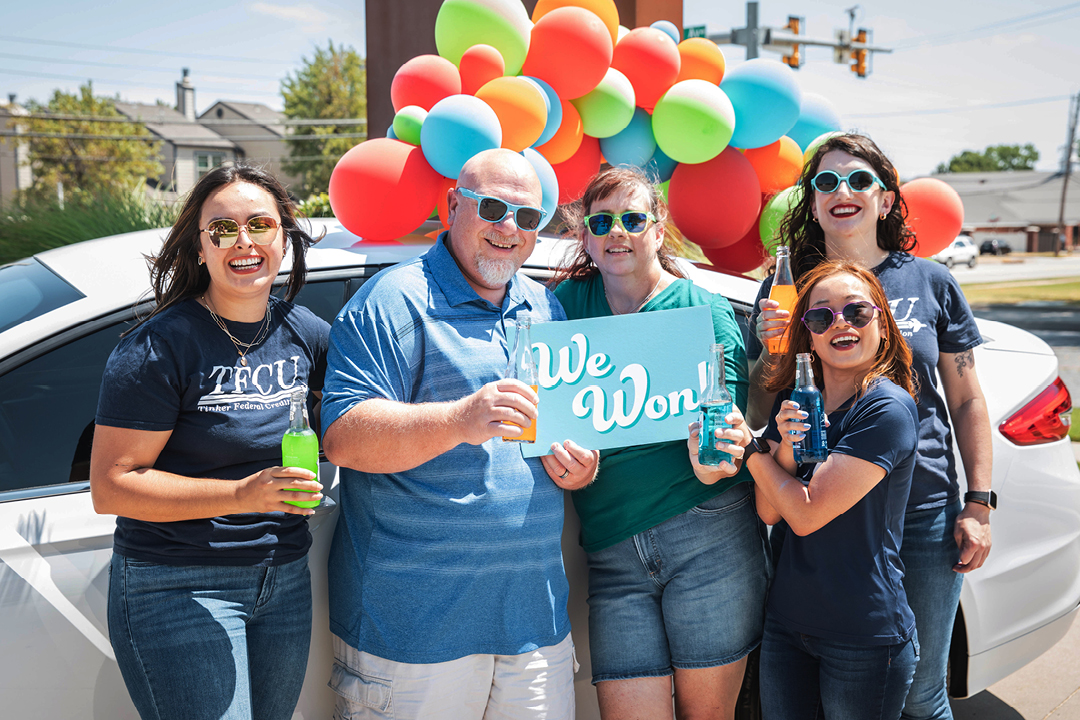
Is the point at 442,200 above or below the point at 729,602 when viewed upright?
above

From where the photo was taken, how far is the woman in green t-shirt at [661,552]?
7.03ft

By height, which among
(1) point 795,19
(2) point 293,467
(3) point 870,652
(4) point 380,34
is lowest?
(3) point 870,652

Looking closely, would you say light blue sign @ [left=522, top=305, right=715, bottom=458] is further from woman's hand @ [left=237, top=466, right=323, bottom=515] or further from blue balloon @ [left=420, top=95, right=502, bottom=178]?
blue balloon @ [left=420, top=95, right=502, bottom=178]

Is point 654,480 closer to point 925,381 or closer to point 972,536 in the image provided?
point 925,381

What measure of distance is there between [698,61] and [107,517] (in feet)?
9.88

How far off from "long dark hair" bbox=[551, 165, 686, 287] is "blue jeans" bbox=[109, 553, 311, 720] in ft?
4.09

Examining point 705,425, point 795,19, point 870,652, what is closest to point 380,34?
point 705,425

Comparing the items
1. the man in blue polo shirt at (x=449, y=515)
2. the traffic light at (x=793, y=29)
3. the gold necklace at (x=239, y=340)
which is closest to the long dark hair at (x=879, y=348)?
the man in blue polo shirt at (x=449, y=515)

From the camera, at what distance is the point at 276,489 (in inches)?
64.3

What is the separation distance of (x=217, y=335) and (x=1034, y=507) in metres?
2.69

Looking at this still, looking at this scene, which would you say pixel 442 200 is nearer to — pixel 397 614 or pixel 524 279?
pixel 524 279

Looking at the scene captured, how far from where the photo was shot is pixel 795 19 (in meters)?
17.0

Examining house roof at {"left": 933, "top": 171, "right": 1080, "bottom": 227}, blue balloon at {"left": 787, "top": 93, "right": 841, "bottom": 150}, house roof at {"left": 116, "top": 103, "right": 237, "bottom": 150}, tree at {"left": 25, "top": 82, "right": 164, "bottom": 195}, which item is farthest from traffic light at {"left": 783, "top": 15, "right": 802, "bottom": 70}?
house roof at {"left": 933, "top": 171, "right": 1080, "bottom": 227}

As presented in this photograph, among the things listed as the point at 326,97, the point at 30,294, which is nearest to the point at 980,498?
the point at 30,294
